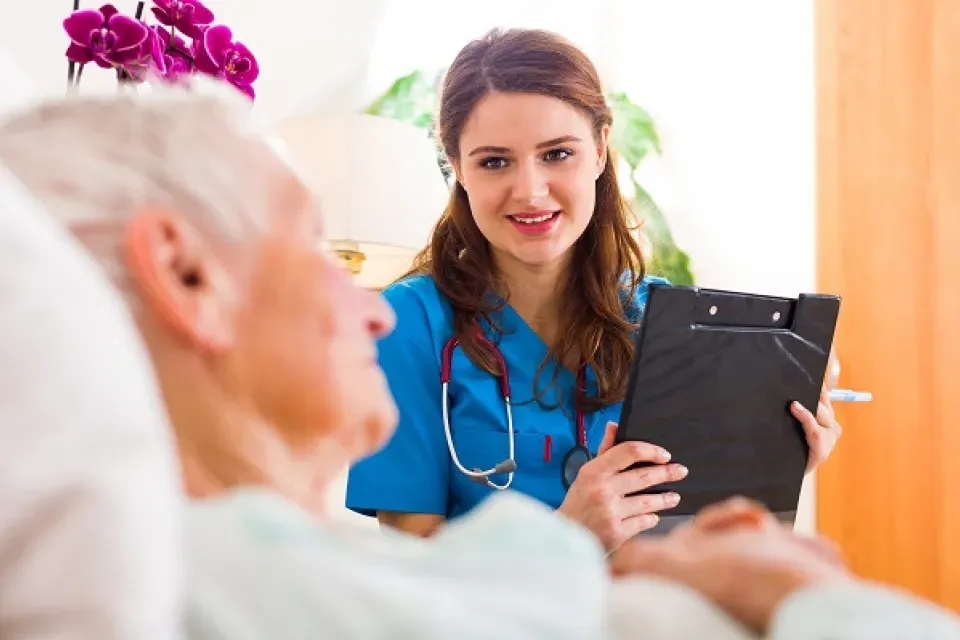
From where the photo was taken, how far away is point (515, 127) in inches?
53.1

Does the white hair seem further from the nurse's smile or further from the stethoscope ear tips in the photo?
the nurse's smile

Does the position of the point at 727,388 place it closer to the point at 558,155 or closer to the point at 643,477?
the point at 643,477

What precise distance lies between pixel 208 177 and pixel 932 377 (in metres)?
1.68

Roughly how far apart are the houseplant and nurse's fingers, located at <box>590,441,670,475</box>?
1.17 m

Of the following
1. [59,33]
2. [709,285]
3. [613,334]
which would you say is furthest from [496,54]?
[709,285]

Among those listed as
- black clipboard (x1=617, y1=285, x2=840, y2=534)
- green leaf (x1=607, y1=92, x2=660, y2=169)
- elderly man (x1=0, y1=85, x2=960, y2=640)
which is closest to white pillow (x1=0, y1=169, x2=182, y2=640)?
elderly man (x1=0, y1=85, x2=960, y2=640)

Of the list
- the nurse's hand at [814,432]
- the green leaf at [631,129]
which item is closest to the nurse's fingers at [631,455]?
the nurse's hand at [814,432]

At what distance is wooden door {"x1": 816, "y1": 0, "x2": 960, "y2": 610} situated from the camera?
71.9 inches

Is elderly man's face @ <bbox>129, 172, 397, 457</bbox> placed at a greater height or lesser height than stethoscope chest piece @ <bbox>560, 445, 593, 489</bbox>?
greater

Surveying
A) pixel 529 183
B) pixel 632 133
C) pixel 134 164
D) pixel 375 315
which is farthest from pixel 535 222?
pixel 632 133

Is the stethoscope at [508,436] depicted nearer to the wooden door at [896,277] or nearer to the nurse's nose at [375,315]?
the nurse's nose at [375,315]

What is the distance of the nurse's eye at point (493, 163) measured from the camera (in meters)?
1.40

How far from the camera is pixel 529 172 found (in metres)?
1.35

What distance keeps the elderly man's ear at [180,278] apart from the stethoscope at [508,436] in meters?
0.72
